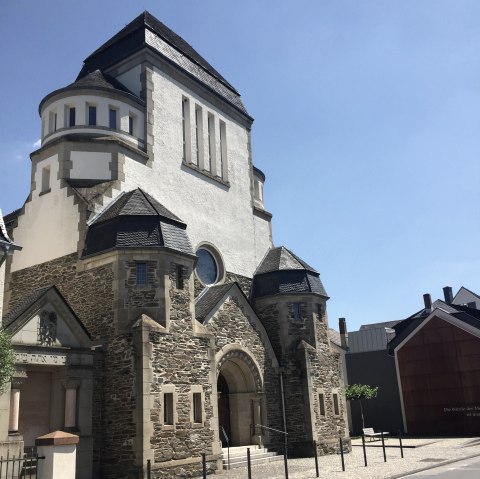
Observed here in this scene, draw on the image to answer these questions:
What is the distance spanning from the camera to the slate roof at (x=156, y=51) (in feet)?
84.1

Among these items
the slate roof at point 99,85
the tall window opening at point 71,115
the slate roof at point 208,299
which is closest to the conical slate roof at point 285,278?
the slate roof at point 208,299

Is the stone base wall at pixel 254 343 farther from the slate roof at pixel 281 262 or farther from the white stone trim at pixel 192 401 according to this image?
the slate roof at pixel 281 262

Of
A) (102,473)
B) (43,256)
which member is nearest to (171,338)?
(102,473)

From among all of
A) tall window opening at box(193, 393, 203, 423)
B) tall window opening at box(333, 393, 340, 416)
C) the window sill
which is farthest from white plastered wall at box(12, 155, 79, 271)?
tall window opening at box(333, 393, 340, 416)

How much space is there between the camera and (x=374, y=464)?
18453mm

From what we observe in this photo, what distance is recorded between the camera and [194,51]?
3042 centimetres

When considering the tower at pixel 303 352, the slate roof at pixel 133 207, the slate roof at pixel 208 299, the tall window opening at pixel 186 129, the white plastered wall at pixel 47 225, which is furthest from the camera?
the tall window opening at pixel 186 129

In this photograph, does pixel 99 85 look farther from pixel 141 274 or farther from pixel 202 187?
pixel 141 274

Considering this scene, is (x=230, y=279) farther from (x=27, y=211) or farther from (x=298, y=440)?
(x=27, y=211)

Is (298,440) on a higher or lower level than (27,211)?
lower

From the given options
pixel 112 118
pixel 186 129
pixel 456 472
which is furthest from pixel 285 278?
pixel 456 472

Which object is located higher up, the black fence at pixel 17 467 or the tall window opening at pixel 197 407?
the tall window opening at pixel 197 407

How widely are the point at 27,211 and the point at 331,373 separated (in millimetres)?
14599

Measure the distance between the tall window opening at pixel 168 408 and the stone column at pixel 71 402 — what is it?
2.62m
